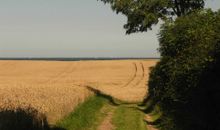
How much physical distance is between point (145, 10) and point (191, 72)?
69.0ft

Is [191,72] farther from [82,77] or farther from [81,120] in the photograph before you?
[82,77]

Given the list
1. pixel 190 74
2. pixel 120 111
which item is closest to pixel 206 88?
pixel 190 74

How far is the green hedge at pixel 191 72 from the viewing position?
13047 millimetres

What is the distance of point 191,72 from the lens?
1532 cm

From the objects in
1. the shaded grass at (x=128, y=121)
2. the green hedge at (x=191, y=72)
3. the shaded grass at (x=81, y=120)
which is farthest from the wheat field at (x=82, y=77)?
the green hedge at (x=191, y=72)

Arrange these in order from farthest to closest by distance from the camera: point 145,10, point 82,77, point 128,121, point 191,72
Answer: point 82,77 < point 145,10 < point 128,121 < point 191,72

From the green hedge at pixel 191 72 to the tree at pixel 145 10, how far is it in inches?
540

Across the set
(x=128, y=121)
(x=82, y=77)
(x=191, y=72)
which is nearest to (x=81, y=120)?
(x=128, y=121)

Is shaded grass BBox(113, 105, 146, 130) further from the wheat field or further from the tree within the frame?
the tree

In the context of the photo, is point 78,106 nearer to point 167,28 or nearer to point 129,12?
point 167,28

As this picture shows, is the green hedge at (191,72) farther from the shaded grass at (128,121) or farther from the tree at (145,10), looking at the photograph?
the tree at (145,10)

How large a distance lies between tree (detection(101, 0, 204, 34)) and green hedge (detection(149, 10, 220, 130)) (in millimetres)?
13723

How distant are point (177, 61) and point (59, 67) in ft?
239

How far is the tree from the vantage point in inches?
1414
